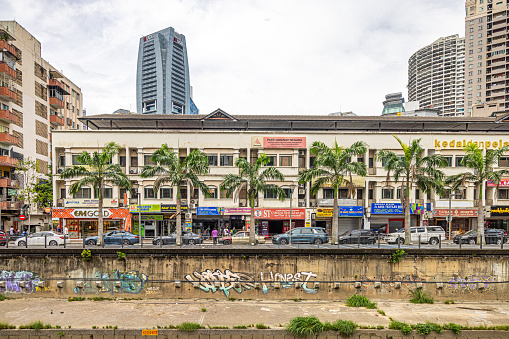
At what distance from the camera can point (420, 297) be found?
2252 cm

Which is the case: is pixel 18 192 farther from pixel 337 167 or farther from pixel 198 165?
pixel 337 167

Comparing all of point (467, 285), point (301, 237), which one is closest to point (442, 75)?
point (301, 237)

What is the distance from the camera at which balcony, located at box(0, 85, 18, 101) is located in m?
43.2

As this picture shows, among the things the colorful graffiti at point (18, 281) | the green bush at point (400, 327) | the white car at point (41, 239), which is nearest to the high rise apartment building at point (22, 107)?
the white car at point (41, 239)

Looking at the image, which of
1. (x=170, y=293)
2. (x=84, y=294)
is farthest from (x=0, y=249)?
(x=170, y=293)

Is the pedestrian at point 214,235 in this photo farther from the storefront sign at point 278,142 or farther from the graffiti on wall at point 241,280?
the storefront sign at point 278,142

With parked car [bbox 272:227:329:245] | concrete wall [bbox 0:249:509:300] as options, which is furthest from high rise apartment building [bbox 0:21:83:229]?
parked car [bbox 272:227:329:245]

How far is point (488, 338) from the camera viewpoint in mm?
17688

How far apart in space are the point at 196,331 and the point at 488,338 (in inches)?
660

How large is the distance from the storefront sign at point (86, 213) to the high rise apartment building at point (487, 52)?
108m

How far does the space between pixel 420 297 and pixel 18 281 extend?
96.2 feet

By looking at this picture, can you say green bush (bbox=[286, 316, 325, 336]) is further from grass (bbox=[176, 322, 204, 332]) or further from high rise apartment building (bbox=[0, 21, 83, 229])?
high rise apartment building (bbox=[0, 21, 83, 229])

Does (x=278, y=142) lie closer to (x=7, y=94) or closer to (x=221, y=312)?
(x=221, y=312)

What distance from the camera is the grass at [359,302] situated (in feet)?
69.9
